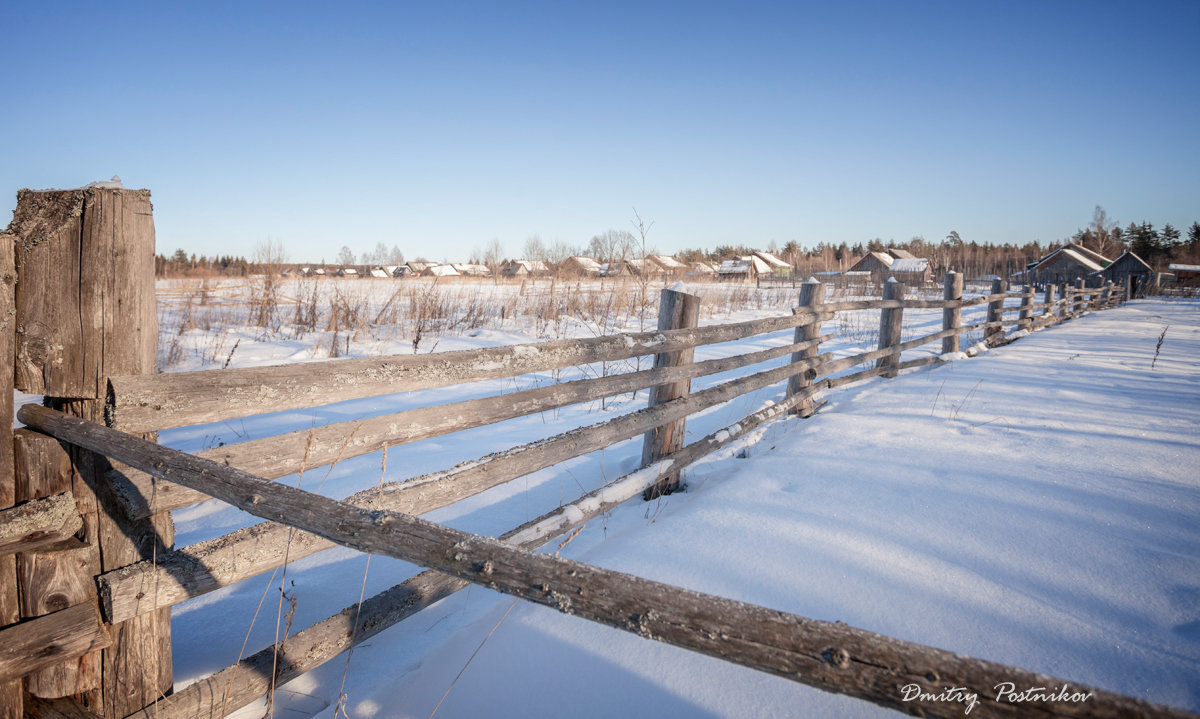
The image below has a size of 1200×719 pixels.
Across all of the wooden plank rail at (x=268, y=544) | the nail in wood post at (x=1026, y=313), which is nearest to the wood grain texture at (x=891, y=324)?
the wooden plank rail at (x=268, y=544)

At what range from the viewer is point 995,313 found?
1105 centimetres

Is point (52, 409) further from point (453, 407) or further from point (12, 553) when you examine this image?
point (453, 407)

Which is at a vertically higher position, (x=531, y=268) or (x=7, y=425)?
(x=531, y=268)

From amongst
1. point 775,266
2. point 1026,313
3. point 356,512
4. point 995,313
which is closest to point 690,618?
point 356,512

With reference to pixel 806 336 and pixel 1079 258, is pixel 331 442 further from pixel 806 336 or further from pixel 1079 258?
pixel 1079 258

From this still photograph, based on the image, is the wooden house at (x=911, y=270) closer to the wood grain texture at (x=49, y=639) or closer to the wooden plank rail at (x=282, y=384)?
the wooden plank rail at (x=282, y=384)

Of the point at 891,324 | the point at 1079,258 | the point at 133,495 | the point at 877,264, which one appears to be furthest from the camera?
the point at 877,264

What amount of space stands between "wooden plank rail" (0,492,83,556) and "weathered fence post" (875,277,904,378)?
24.6 feet

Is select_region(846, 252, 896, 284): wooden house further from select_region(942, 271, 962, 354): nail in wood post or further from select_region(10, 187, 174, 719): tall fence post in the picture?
select_region(10, 187, 174, 719): tall fence post

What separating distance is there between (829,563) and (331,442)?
7.40 ft

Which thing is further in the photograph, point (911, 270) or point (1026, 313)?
point (911, 270)

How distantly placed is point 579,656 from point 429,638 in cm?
78

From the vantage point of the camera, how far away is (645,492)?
12.4 ft

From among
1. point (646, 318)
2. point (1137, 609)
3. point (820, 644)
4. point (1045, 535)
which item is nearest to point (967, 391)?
point (1045, 535)
